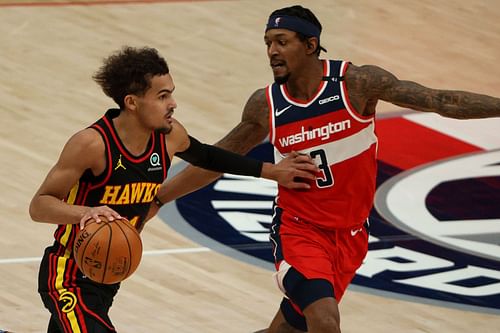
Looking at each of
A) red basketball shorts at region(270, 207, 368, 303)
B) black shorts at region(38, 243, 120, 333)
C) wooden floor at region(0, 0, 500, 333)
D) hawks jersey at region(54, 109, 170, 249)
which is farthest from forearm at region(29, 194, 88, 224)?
wooden floor at region(0, 0, 500, 333)

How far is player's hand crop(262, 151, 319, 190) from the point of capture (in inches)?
302

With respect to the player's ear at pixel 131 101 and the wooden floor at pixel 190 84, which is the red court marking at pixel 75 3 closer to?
the wooden floor at pixel 190 84

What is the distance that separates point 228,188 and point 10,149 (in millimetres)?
2122

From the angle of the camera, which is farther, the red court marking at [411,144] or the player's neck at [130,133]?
the red court marking at [411,144]

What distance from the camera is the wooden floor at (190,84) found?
955cm

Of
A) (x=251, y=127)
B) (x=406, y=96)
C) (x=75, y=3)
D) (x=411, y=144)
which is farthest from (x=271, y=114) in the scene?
(x=75, y=3)

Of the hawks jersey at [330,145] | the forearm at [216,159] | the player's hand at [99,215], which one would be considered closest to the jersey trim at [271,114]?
the hawks jersey at [330,145]

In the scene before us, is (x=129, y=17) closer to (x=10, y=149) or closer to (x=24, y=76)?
(x=24, y=76)

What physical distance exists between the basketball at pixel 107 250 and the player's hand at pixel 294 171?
1231 millimetres

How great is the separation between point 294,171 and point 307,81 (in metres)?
0.55

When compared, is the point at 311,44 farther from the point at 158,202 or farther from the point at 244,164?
the point at 158,202

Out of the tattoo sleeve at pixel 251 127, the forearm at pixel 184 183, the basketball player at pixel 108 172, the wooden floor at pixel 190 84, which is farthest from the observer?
the wooden floor at pixel 190 84

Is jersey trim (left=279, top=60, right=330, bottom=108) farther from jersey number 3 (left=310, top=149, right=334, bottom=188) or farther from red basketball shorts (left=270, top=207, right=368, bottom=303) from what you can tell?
red basketball shorts (left=270, top=207, right=368, bottom=303)

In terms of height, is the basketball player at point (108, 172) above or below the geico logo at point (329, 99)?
below
